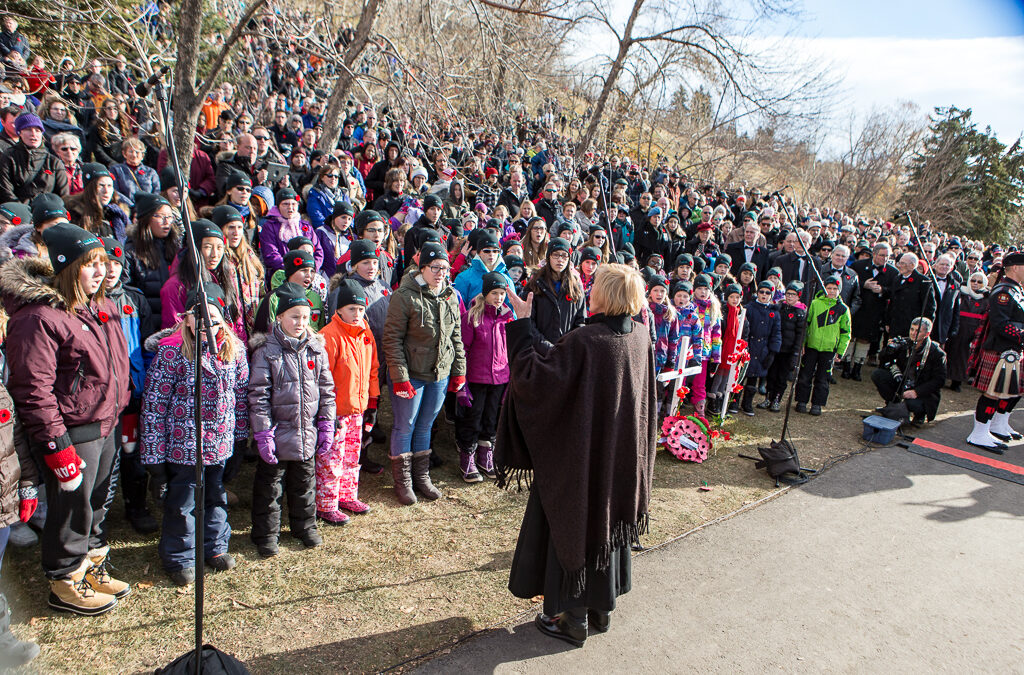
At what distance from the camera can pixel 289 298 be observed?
3.94 meters

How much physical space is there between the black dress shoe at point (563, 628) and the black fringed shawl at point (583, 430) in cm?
26

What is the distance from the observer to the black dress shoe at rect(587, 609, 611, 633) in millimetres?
3568

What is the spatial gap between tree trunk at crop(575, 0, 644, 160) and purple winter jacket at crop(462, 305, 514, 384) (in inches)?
452

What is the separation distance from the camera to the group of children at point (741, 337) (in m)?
6.88

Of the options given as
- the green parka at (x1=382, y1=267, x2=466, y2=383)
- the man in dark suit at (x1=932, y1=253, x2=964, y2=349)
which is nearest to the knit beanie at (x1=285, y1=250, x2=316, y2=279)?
the green parka at (x1=382, y1=267, x2=466, y2=383)

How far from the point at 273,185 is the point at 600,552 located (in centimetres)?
602

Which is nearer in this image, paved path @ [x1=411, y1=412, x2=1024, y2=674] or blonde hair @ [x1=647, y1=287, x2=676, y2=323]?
paved path @ [x1=411, y1=412, x2=1024, y2=674]

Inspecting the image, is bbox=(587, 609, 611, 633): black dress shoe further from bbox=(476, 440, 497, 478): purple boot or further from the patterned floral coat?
the patterned floral coat

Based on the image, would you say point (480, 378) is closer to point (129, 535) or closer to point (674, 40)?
point (129, 535)

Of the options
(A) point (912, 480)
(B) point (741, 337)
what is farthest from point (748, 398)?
(A) point (912, 480)

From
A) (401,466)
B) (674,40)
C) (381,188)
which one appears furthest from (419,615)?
(674,40)

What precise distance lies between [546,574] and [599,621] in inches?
19.7

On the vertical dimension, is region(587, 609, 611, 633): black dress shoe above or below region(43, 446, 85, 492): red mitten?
below

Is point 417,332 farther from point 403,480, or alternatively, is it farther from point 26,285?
point 26,285
